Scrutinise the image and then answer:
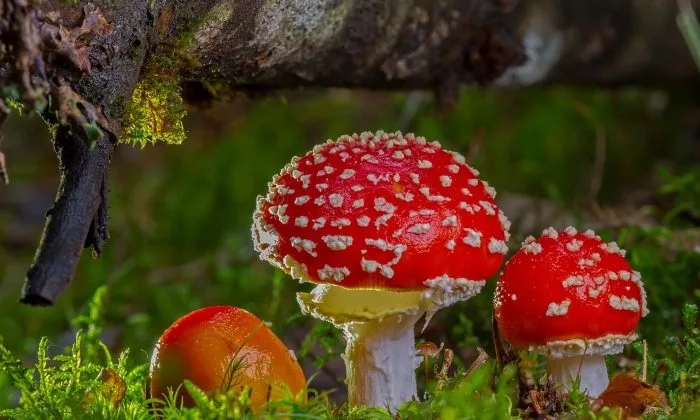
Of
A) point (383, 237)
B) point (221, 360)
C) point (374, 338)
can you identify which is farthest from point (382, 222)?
point (221, 360)

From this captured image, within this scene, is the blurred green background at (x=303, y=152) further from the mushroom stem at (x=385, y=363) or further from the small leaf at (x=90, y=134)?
the small leaf at (x=90, y=134)

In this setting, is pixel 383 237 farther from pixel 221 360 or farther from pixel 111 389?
pixel 111 389

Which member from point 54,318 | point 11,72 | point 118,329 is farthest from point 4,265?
point 11,72

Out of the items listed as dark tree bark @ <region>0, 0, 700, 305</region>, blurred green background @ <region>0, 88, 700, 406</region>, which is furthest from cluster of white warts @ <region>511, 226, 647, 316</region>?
dark tree bark @ <region>0, 0, 700, 305</region>

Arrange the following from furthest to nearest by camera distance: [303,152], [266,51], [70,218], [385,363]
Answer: [303,152] < [266,51] < [385,363] < [70,218]

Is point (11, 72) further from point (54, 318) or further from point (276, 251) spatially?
point (54, 318)

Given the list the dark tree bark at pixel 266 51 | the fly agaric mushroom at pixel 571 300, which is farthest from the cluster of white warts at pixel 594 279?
the dark tree bark at pixel 266 51
